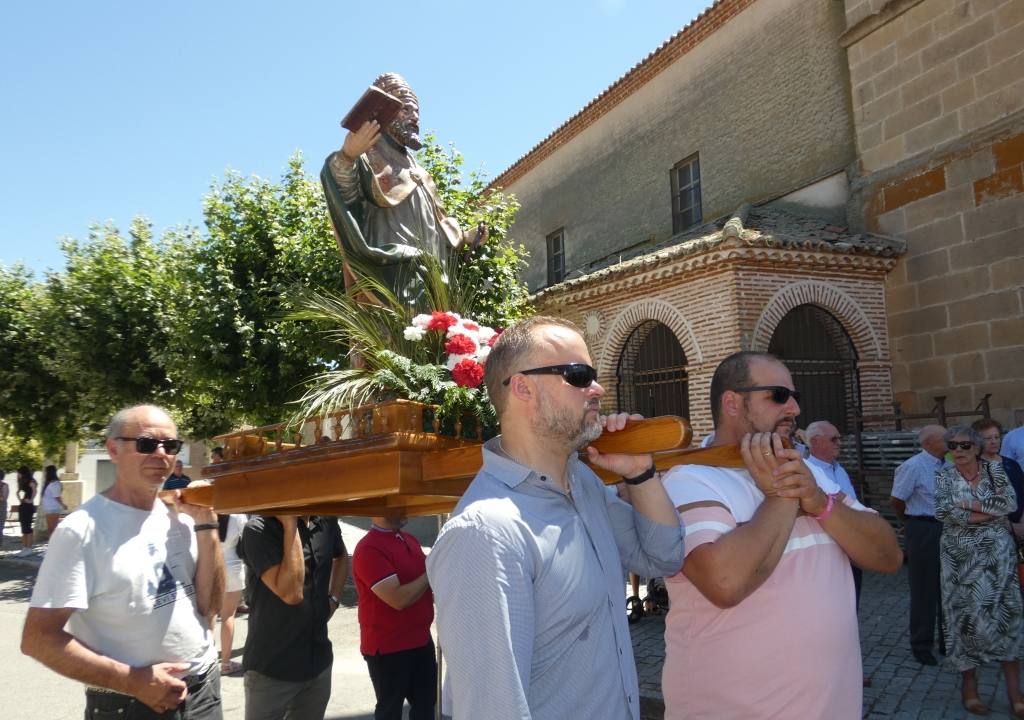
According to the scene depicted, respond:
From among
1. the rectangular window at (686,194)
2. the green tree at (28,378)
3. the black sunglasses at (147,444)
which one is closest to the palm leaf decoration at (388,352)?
the black sunglasses at (147,444)

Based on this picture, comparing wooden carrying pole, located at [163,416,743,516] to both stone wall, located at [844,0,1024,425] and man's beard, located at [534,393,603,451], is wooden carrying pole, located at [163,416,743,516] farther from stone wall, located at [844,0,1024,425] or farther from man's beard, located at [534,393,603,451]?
stone wall, located at [844,0,1024,425]

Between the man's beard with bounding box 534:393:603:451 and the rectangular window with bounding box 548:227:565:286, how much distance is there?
19.4 meters

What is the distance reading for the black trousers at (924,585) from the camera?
6.20 m

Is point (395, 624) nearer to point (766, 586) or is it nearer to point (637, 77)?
point (766, 586)

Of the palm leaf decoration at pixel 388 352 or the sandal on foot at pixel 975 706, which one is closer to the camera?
the palm leaf decoration at pixel 388 352

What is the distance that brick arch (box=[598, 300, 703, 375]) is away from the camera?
12172 mm

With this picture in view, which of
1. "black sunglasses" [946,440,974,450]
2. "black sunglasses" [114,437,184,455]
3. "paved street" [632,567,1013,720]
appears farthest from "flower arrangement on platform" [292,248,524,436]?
"black sunglasses" [946,440,974,450]

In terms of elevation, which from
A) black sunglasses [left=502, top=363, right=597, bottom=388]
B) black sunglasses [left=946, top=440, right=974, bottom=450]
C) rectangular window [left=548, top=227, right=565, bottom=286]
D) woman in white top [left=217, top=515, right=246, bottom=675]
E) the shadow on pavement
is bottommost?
the shadow on pavement

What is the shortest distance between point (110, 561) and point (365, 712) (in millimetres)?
3623

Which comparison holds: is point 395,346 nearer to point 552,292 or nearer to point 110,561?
point 110,561

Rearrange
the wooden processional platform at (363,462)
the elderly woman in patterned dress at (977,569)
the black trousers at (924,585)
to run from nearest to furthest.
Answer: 1. the wooden processional platform at (363,462)
2. the elderly woman in patterned dress at (977,569)
3. the black trousers at (924,585)

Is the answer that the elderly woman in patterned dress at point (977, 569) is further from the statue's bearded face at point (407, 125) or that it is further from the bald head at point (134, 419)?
the bald head at point (134, 419)

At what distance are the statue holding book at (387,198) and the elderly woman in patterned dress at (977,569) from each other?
3.75 metres

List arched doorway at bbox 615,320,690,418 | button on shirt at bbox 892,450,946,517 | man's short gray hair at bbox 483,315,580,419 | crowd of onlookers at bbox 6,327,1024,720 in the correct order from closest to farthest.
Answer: crowd of onlookers at bbox 6,327,1024,720 → man's short gray hair at bbox 483,315,580,419 → button on shirt at bbox 892,450,946,517 → arched doorway at bbox 615,320,690,418
